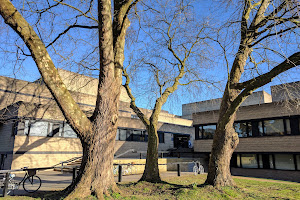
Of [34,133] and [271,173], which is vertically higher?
[34,133]

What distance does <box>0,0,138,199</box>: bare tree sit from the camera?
6156mm

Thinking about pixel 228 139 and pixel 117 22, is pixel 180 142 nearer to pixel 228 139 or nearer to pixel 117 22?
pixel 228 139

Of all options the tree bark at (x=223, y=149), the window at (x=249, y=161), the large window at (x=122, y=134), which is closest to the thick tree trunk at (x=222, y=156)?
the tree bark at (x=223, y=149)

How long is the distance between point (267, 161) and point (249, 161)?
4.87ft

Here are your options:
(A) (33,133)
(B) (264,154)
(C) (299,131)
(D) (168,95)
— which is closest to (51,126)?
(A) (33,133)

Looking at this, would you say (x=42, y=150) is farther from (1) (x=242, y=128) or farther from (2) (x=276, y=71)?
(2) (x=276, y=71)

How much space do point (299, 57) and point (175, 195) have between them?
18.7ft

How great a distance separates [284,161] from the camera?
18875 millimetres

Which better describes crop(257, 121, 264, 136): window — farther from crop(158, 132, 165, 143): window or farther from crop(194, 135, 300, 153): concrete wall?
crop(158, 132, 165, 143): window

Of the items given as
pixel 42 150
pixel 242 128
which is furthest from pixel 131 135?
pixel 242 128

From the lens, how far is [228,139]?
906 centimetres

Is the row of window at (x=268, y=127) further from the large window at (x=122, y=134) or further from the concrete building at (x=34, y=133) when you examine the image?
the large window at (x=122, y=134)

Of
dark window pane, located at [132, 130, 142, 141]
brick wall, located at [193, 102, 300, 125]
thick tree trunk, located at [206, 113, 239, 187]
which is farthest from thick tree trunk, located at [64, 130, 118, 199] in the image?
dark window pane, located at [132, 130, 142, 141]

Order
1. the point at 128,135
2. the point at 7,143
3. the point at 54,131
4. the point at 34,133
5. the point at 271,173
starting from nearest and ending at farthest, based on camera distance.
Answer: the point at 7,143
the point at 34,133
the point at 271,173
the point at 54,131
the point at 128,135
